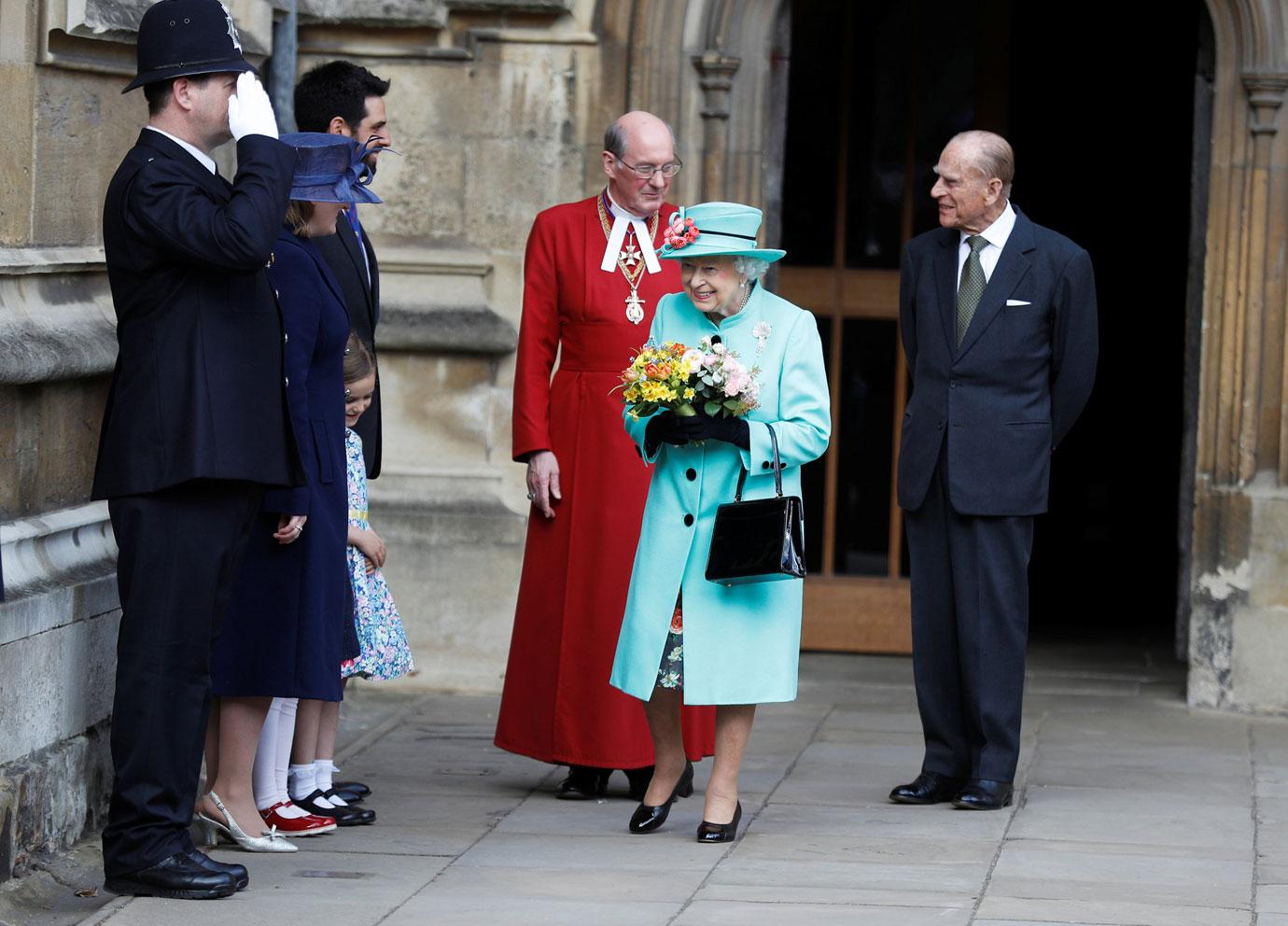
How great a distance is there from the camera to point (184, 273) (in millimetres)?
4961

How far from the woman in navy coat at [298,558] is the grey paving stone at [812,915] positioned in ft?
3.91

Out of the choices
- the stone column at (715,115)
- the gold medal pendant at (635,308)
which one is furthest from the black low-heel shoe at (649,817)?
the stone column at (715,115)

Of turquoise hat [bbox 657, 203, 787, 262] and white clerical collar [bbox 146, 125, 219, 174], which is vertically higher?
white clerical collar [bbox 146, 125, 219, 174]

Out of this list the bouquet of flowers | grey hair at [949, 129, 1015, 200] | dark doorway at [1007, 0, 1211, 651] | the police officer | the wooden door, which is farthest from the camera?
dark doorway at [1007, 0, 1211, 651]

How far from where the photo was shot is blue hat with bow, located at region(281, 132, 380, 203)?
549cm

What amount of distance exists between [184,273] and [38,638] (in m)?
1.06

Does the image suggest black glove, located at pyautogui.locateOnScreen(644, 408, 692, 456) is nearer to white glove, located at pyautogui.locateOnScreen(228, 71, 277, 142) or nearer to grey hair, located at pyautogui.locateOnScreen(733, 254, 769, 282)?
grey hair, located at pyautogui.locateOnScreen(733, 254, 769, 282)

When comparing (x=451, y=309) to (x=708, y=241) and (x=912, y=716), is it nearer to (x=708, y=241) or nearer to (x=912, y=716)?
(x=912, y=716)

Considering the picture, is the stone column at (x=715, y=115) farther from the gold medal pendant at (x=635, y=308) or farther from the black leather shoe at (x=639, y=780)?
the black leather shoe at (x=639, y=780)

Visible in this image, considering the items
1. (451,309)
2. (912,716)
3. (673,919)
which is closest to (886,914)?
(673,919)

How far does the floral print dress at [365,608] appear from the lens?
5965 mm

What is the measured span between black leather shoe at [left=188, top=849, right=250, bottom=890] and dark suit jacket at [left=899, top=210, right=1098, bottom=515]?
2306mm

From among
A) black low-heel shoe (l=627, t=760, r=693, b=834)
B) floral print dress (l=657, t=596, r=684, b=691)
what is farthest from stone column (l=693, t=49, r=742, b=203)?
black low-heel shoe (l=627, t=760, r=693, b=834)

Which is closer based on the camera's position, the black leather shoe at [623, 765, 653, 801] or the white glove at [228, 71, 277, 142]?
the white glove at [228, 71, 277, 142]
